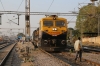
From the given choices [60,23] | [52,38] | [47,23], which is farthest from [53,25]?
[52,38]

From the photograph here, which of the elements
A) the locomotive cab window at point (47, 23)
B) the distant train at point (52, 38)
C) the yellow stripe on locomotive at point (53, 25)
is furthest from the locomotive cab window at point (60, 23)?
the locomotive cab window at point (47, 23)

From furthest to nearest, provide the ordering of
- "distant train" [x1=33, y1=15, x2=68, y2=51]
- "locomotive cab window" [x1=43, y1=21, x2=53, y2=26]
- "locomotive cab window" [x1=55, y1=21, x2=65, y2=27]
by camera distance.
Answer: "locomotive cab window" [x1=55, y1=21, x2=65, y2=27] < "locomotive cab window" [x1=43, y1=21, x2=53, y2=26] < "distant train" [x1=33, y1=15, x2=68, y2=51]

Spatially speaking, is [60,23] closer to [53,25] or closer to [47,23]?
[53,25]

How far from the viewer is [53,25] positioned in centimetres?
2366

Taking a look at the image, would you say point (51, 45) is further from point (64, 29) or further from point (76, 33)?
point (76, 33)

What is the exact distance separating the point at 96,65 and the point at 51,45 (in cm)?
1053

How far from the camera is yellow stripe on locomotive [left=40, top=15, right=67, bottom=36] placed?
910 inches

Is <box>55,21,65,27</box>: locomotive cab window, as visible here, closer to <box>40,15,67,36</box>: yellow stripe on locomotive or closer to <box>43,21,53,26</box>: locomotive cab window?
<box>40,15,67,36</box>: yellow stripe on locomotive

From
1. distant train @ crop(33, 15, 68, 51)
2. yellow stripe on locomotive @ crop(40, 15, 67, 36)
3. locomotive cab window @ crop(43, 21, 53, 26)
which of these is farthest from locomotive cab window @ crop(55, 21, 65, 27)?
locomotive cab window @ crop(43, 21, 53, 26)

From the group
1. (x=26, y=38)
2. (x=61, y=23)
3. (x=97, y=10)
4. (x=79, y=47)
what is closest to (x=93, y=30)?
(x=97, y=10)

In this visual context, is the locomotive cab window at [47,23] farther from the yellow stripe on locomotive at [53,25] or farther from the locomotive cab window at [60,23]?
the locomotive cab window at [60,23]

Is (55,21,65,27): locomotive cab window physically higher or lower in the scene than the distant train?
higher

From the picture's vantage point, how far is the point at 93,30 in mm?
73875

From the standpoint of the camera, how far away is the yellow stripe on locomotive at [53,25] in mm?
23109
